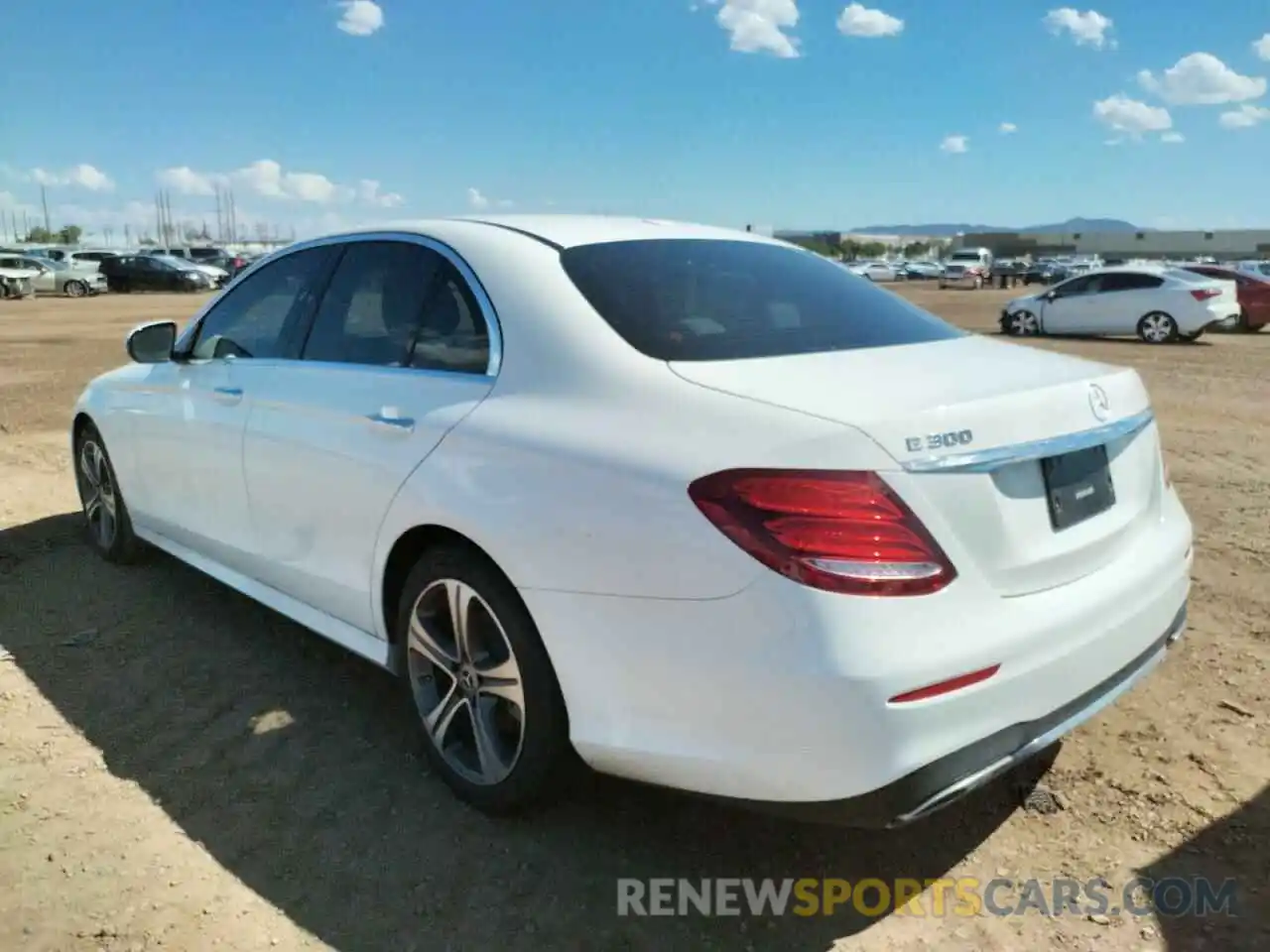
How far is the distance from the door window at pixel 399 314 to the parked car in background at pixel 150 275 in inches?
1587

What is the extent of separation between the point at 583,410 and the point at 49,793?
2.11 metres

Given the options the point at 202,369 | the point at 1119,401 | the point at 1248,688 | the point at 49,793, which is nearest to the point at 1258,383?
the point at 1248,688

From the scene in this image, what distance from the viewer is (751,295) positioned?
10.4 ft

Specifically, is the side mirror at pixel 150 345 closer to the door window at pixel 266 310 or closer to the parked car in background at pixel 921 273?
the door window at pixel 266 310

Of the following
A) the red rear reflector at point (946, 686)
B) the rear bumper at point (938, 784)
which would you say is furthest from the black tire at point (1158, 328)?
the red rear reflector at point (946, 686)

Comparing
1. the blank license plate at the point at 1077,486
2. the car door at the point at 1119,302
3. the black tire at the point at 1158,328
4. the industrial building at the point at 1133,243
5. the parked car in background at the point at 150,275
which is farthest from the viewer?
the industrial building at the point at 1133,243

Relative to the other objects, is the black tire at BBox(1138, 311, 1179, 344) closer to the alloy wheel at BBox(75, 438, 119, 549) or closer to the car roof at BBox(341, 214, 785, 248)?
the car roof at BBox(341, 214, 785, 248)

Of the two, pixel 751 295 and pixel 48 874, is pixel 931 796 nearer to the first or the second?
pixel 751 295

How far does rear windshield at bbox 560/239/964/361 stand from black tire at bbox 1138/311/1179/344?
18.5 meters

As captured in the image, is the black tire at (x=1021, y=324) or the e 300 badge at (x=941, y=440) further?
the black tire at (x=1021, y=324)

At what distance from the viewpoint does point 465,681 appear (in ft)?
9.84

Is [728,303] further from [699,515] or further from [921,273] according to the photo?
[921,273]

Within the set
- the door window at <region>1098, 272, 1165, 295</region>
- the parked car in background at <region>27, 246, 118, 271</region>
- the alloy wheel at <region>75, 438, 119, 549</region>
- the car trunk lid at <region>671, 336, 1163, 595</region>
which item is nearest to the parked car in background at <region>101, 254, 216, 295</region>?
the parked car in background at <region>27, 246, 118, 271</region>

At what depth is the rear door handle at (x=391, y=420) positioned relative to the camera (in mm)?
3059
